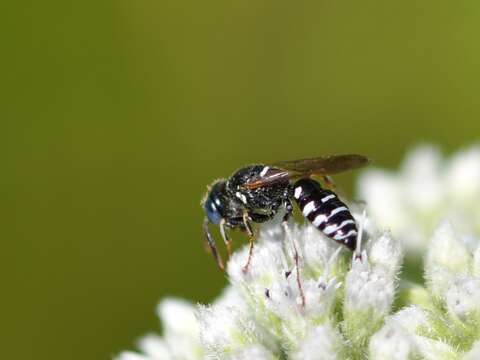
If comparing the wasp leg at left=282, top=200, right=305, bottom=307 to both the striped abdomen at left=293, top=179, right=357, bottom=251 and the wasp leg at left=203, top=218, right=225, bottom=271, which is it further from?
the wasp leg at left=203, top=218, right=225, bottom=271

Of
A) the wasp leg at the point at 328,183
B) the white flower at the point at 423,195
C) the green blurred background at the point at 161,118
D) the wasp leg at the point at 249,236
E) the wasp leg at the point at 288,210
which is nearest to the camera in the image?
the wasp leg at the point at 249,236

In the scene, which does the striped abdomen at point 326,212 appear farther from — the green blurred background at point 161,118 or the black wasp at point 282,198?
the green blurred background at point 161,118

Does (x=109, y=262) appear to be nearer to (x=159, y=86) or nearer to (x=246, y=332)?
(x=159, y=86)

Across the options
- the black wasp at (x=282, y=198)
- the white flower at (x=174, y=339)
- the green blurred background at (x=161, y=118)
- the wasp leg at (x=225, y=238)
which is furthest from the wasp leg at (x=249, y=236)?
the green blurred background at (x=161, y=118)

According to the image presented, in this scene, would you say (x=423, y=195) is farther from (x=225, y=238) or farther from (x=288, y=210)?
(x=225, y=238)

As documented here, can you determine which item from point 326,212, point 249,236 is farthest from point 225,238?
point 326,212

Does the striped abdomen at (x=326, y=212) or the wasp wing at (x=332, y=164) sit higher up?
the wasp wing at (x=332, y=164)
